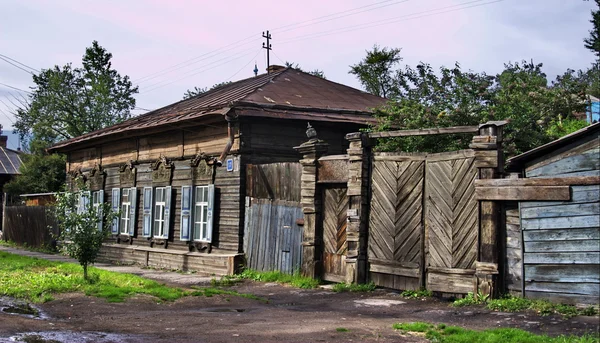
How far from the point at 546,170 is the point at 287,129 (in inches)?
309

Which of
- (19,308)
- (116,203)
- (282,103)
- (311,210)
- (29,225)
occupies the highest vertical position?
(282,103)

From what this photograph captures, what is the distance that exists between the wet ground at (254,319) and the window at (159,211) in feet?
23.4

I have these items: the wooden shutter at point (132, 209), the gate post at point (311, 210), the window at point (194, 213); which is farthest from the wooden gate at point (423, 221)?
the wooden shutter at point (132, 209)

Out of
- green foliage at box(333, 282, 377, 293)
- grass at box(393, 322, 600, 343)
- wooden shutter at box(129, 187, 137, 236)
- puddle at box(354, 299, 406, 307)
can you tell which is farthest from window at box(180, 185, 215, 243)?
grass at box(393, 322, 600, 343)

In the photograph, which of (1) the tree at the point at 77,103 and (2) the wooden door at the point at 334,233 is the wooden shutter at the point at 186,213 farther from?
(1) the tree at the point at 77,103

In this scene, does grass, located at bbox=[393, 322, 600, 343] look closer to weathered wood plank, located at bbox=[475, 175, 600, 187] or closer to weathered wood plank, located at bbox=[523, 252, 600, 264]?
weathered wood plank, located at bbox=[523, 252, 600, 264]

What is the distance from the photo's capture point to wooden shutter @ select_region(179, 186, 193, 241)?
55.4 ft

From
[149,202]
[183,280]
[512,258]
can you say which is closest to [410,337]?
[512,258]

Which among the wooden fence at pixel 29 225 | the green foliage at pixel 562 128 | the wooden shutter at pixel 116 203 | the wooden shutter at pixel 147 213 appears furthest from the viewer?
the wooden fence at pixel 29 225

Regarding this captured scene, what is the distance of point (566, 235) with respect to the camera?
870cm

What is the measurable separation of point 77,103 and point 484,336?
150 feet

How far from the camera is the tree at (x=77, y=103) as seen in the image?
47562 mm

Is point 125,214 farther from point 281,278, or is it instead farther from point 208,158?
point 281,278

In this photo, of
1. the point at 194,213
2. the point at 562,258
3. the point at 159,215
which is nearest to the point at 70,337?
the point at 562,258
